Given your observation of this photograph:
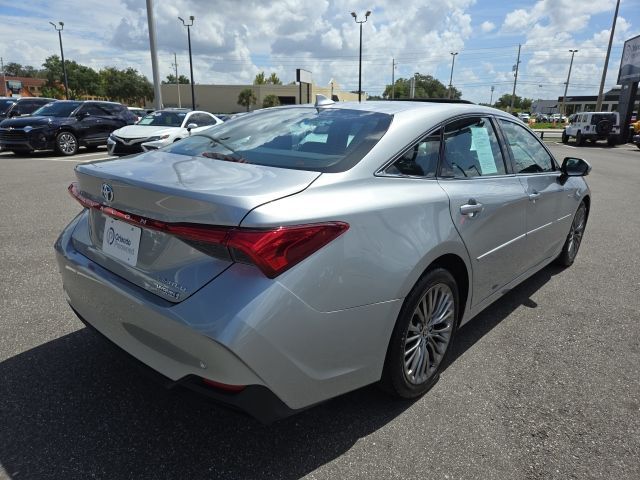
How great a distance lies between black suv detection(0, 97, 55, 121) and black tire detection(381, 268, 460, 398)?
20.2 metres

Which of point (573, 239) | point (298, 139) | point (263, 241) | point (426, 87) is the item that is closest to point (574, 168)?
point (573, 239)

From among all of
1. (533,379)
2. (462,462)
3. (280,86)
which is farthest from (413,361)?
(280,86)

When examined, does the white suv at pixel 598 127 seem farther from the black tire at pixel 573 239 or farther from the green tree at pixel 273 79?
the green tree at pixel 273 79

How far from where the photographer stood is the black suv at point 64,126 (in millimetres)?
13656

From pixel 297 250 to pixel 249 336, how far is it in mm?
365

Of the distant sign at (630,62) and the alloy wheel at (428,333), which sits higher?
the distant sign at (630,62)

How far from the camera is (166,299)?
1.88 metres

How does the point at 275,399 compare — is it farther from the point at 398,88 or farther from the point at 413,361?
the point at 398,88

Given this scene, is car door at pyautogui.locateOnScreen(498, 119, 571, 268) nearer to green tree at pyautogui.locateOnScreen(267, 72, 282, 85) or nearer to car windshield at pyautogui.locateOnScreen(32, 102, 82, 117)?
car windshield at pyautogui.locateOnScreen(32, 102, 82, 117)

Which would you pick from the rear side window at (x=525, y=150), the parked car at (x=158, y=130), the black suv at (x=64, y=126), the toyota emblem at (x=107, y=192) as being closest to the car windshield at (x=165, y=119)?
the parked car at (x=158, y=130)

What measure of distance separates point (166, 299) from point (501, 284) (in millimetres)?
2358

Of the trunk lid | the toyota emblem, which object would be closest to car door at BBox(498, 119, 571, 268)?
the trunk lid

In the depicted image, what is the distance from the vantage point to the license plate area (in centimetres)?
204

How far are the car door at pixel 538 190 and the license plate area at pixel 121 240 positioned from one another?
2635 millimetres
